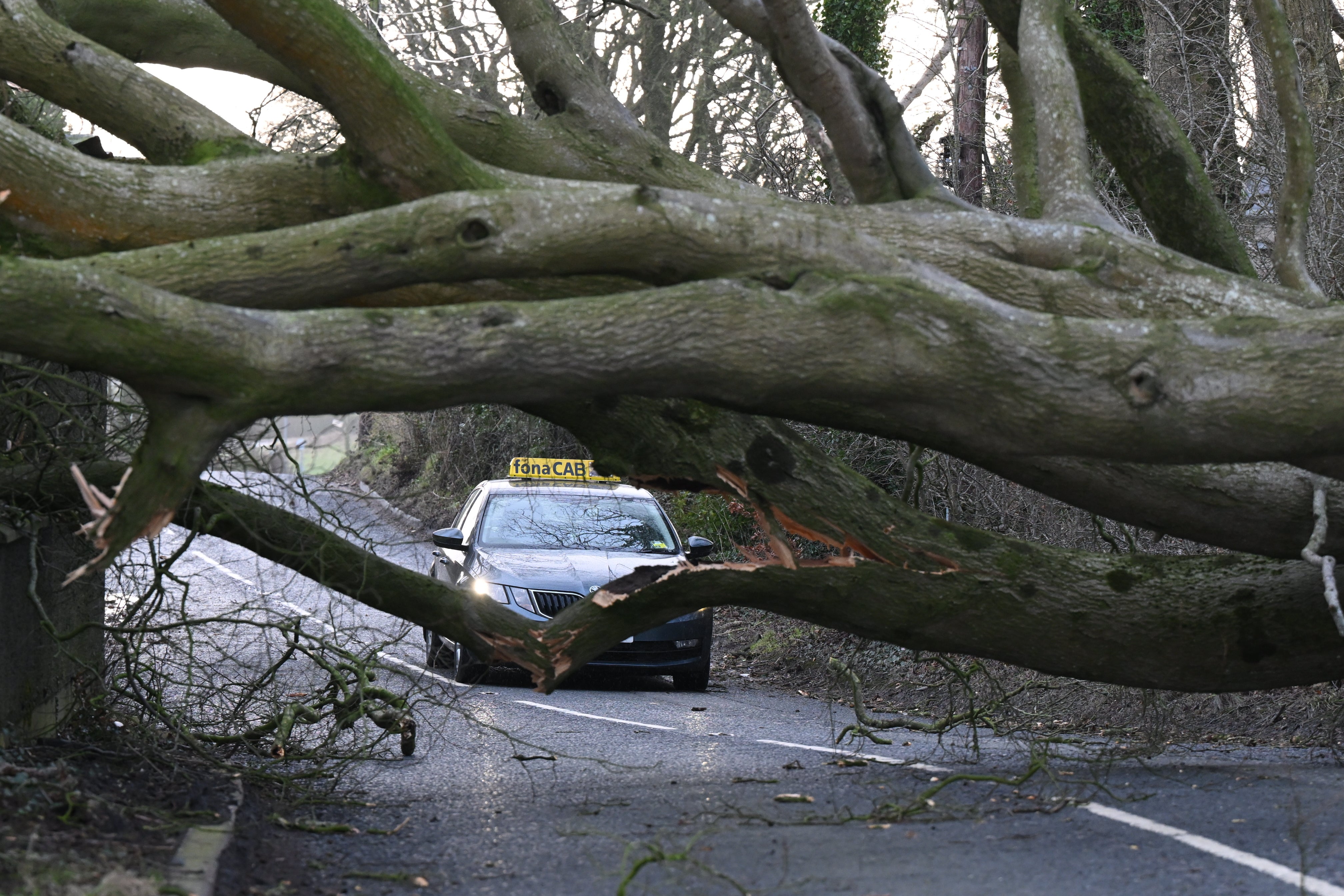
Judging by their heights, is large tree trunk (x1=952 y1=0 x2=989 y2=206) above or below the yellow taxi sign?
above

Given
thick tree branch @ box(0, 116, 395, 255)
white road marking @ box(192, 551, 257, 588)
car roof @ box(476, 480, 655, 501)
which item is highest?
thick tree branch @ box(0, 116, 395, 255)

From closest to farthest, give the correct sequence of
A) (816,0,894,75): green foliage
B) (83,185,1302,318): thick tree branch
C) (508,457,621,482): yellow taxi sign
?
(83,185,1302,318): thick tree branch
(508,457,621,482): yellow taxi sign
(816,0,894,75): green foliage

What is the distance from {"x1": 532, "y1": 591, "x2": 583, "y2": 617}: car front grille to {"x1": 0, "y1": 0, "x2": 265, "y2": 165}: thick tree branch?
580cm

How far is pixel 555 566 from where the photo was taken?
12133mm

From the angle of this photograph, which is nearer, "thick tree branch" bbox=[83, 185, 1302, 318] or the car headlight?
"thick tree branch" bbox=[83, 185, 1302, 318]

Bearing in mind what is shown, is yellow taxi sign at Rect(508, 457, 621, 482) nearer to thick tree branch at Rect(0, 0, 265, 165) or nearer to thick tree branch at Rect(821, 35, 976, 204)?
thick tree branch at Rect(821, 35, 976, 204)

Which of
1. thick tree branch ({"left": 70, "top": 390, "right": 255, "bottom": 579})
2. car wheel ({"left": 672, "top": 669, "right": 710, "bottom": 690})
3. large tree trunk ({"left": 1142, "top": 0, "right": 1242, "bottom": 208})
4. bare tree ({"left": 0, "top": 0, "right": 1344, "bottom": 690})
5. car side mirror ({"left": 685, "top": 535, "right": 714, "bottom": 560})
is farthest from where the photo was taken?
large tree trunk ({"left": 1142, "top": 0, "right": 1242, "bottom": 208})

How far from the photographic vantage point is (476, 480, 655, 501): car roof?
13.5 meters

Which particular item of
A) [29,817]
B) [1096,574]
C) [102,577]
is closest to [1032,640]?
[1096,574]

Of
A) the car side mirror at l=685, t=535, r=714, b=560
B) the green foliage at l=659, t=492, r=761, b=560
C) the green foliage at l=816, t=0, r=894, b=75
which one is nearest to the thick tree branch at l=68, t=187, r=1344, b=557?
the car side mirror at l=685, t=535, r=714, b=560

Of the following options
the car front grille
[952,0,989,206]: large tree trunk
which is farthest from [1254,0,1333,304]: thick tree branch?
[952,0,989,206]: large tree trunk

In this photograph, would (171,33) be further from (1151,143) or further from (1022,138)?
(1151,143)

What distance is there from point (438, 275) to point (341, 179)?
121cm

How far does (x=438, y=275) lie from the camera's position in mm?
5281
